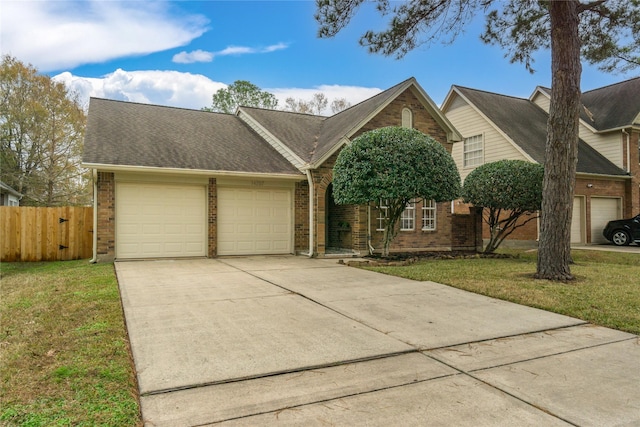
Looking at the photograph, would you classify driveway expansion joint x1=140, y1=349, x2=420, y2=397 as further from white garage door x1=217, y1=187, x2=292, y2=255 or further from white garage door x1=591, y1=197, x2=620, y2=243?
white garage door x1=591, y1=197, x2=620, y2=243

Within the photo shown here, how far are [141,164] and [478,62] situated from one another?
11721mm

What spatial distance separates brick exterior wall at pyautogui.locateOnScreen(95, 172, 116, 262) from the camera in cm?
1141

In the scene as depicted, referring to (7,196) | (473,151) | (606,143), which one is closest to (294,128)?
(473,151)

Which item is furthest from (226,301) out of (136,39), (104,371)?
(136,39)

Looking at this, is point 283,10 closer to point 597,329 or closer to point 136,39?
point 136,39

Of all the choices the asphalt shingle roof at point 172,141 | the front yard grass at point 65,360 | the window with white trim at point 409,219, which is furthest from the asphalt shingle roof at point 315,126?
the front yard grass at point 65,360

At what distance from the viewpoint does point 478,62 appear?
14828mm

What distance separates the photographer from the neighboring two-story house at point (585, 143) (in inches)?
730

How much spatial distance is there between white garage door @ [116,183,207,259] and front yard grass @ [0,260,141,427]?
469 cm

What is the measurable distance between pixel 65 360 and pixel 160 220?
8.94m

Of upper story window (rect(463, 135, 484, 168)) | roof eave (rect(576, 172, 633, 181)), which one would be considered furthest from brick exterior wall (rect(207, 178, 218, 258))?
roof eave (rect(576, 172, 633, 181))

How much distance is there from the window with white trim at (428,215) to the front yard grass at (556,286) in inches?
113

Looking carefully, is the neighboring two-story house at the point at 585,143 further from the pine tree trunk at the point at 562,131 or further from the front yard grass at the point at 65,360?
the front yard grass at the point at 65,360

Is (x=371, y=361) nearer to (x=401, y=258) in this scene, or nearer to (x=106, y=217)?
(x=401, y=258)
